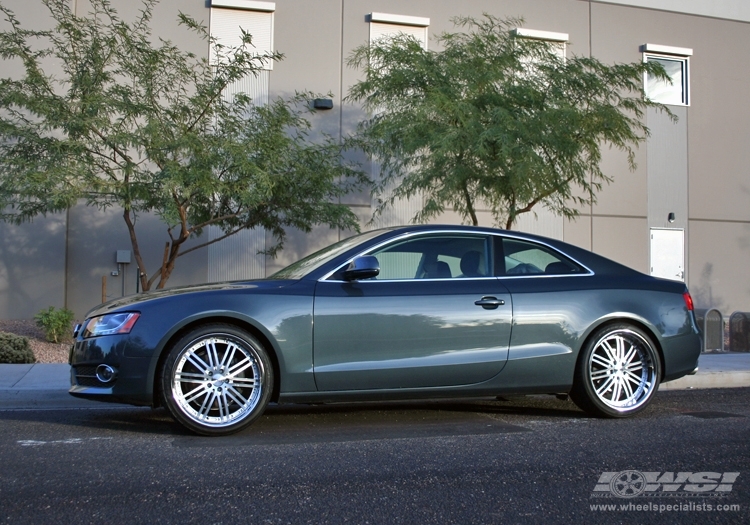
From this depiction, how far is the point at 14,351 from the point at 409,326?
6.49 meters

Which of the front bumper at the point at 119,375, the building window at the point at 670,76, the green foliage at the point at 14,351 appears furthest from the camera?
the building window at the point at 670,76

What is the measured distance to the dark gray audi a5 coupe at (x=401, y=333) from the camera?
17.3 ft

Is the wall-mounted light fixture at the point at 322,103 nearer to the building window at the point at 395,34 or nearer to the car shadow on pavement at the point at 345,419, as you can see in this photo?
the building window at the point at 395,34

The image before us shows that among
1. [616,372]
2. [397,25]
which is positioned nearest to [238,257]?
[397,25]

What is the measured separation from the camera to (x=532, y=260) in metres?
6.21

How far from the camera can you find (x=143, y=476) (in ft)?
13.8

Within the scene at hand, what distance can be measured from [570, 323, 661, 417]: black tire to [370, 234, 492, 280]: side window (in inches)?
41.2

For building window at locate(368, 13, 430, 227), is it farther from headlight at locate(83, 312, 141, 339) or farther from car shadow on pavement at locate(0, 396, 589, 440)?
headlight at locate(83, 312, 141, 339)

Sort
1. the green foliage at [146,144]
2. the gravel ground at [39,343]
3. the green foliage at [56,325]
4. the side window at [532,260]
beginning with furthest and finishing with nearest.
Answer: the green foliage at [56,325], the gravel ground at [39,343], the green foliage at [146,144], the side window at [532,260]

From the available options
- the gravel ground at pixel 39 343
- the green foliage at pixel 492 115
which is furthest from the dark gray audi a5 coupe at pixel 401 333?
the gravel ground at pixel 39 343

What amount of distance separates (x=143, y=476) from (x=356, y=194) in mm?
12320

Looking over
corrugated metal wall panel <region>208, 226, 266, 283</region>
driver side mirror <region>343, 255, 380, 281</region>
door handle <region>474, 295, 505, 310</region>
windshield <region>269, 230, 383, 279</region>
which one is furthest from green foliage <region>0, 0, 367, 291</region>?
door handle <region>474, 295, 505, 310</region>

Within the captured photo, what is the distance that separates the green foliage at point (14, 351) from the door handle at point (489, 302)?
6.75 meters

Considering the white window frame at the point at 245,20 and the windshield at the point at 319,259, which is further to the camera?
the white window frame at the point at 245,20
